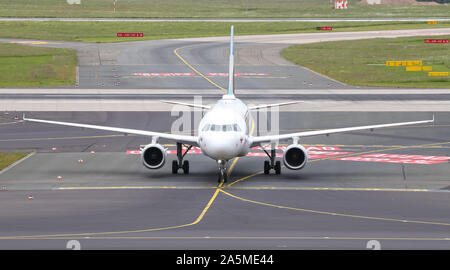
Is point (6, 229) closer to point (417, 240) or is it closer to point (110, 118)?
point (417, 240)

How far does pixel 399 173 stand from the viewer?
141 feet

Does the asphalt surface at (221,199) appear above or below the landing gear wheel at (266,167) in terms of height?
below

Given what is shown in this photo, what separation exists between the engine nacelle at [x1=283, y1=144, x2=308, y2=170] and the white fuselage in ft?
6.73

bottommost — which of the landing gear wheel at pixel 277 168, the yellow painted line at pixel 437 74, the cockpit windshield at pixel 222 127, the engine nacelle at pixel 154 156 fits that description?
the landing gear wheel at pixel 277 168

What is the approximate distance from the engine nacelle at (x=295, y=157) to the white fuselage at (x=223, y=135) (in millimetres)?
2051

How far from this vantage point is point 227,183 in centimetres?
3997

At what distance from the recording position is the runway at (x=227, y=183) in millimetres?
27781

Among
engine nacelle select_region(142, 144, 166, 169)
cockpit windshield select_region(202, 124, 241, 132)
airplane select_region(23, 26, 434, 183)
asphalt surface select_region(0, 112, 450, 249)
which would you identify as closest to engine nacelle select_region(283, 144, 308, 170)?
airplane select_region(23, 26, 434, 183)

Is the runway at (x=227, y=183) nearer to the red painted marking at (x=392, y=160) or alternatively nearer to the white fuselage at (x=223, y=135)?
the red painted marking at (x=392, y=160)

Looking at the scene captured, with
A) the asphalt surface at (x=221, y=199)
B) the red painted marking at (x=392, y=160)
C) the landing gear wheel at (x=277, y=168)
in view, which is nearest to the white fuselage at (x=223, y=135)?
the asphalt surface at (x=221, y=199)

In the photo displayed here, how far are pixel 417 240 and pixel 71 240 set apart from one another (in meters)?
11.6

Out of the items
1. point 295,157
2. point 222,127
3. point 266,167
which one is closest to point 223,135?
point 222,127

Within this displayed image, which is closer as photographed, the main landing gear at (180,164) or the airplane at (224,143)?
the airplane at (224,143)

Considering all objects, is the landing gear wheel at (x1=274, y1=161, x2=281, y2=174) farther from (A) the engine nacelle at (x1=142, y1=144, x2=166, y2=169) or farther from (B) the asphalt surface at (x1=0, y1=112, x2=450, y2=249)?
(A) the engine nacelle at (x1=142, y1=144, x2=166, y2=169)
